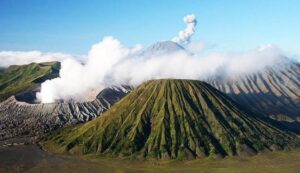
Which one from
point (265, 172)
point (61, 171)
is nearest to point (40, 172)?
point (61, 171)

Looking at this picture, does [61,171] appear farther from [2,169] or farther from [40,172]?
[2,169]

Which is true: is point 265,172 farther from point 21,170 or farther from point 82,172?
point 21,170

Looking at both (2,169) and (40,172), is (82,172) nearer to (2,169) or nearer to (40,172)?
(40,172)

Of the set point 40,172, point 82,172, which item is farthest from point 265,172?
point 40,172

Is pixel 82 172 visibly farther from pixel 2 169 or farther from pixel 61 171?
pixel 2 169

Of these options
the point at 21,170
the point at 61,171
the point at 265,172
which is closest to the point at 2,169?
the point at 21,170

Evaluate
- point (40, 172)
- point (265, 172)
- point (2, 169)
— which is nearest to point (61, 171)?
point (40, 172)
